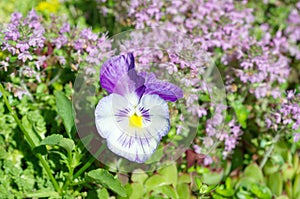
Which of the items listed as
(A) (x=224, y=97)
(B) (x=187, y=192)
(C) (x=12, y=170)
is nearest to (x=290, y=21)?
(A) (x=224, y=97)

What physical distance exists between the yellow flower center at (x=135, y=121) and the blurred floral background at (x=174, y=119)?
0.68ft

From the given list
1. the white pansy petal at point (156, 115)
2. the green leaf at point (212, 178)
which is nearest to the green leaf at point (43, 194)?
the white pansy petal at point (156, 115)

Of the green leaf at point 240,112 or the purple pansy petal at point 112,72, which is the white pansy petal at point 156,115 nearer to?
the purple pansy petal at point 112,72

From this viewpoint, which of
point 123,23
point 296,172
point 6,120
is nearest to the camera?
point 6,120

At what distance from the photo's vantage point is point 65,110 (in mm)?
1801

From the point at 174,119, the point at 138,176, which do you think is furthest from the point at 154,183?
the point at 174,119

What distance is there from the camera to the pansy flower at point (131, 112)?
1.50 metres

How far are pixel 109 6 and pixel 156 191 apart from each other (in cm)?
117

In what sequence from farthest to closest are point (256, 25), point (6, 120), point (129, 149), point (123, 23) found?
1. point (256, 25)
2. point (123, 23)
3. point (6, 120)
4. point (129, 149)

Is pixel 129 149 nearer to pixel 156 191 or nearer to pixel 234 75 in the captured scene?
pixel 156 191

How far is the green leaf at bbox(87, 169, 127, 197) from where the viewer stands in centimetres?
157

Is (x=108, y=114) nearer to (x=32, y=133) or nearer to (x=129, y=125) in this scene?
(x=129, y=125)

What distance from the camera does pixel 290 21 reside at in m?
2.88

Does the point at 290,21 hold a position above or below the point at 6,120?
above
